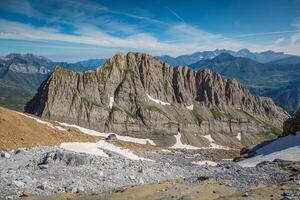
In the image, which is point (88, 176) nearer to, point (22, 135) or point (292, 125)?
point (22, 135)

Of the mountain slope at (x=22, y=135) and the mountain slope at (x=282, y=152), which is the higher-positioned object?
the mountain slope at (x=22, y=135)

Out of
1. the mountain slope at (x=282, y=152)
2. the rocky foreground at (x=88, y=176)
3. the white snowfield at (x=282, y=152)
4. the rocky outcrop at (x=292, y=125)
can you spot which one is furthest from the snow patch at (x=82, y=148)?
the rocky outcrop at (x=292, y=125)

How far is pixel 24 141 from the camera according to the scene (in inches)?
2295

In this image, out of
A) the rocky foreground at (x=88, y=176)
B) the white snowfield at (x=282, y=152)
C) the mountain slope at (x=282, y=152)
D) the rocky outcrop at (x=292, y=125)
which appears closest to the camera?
the rocky foreground at (x=88, y=176)

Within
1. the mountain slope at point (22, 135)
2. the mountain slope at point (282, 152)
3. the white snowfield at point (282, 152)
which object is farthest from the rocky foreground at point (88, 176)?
the mountain slope at point (282, 152)

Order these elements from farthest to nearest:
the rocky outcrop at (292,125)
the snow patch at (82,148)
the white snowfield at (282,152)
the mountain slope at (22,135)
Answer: the rocky outcrop at (292,125) < the snow patch at (82,148) < the white snowfield at (282,152) < the mountain slope at (22,135)

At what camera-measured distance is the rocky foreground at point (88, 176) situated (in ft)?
118

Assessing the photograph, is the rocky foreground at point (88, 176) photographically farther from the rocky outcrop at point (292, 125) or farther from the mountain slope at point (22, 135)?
the rocky outcrop at point (292, 125)

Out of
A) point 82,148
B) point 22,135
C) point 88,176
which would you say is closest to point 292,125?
point 82,148

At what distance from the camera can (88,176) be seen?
135ft

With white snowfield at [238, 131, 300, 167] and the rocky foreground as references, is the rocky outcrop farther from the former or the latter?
the rocky foreground

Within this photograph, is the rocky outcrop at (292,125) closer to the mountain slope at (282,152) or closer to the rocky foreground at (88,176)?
the mountain slope at (282,152)

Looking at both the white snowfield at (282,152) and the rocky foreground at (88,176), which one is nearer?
the rocky foreground at (88,176)

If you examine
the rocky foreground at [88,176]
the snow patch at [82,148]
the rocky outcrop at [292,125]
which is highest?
the rocky foreground at [88,176]
